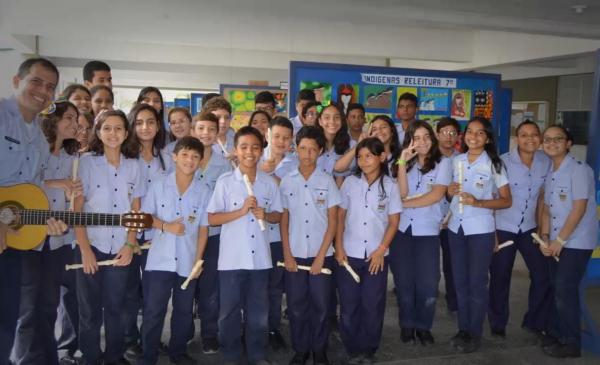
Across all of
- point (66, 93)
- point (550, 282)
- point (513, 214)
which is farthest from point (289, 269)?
point (66, 93)

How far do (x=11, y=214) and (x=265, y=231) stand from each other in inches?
53.3

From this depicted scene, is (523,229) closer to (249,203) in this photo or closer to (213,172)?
(249,203)

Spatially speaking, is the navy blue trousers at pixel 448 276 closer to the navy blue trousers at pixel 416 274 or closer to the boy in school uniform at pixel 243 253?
the navy blue trousers at pixel 416 274

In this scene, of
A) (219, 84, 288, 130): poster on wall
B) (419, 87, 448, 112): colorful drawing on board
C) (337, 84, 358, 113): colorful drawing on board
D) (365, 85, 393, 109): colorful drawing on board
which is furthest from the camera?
(219, 84, 288, 130): poster on wall

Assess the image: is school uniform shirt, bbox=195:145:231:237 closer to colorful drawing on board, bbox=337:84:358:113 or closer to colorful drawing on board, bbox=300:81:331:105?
colorful drawing on board, bbox=300:81:331:105

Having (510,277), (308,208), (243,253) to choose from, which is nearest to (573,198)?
(510,277)

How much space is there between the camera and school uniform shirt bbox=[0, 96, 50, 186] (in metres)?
2.35

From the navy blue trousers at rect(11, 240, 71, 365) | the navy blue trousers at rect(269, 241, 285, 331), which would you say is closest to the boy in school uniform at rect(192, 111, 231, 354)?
the navy blue trousers at rect(269, 241, 285, 331)

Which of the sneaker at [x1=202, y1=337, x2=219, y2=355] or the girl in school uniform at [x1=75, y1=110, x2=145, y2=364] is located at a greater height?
the girl in school uniform at [x1=75, y1=110, x2=145, y2=364]

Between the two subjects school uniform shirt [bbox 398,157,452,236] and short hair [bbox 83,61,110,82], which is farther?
short hair [bbox 83,61,110,82]

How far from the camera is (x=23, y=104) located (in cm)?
243

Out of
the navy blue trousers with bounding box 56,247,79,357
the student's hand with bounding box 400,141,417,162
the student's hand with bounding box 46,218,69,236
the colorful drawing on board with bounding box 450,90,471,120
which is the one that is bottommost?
the navy blue trousers with bounding box 56,247,79,357

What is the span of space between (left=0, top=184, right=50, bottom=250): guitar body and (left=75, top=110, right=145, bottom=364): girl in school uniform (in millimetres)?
303

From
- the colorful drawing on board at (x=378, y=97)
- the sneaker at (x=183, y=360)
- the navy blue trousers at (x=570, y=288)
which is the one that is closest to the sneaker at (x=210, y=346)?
the sneaker at (x=183, y=360)
